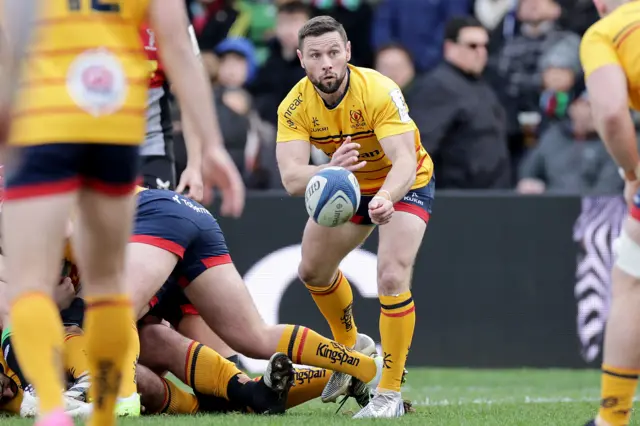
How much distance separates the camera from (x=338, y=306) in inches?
295

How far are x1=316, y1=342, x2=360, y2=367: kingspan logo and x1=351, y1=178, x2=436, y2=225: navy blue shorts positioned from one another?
930 millimetres

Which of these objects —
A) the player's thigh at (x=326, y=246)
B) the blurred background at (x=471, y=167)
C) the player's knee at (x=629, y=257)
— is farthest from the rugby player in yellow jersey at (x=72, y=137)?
the blurred background at (x=471, y=167)

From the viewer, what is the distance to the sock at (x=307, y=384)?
6.44 metres

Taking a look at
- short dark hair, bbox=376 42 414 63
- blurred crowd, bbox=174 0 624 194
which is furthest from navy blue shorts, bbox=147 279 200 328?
short dark hair, bbox=376 42 414 63

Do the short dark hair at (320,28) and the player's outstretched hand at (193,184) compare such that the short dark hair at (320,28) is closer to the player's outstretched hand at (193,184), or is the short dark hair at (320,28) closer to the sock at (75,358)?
the player's outstretched hand at (193,184)

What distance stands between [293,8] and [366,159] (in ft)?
16.6

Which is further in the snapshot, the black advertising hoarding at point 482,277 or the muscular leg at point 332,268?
the black advertising hoarding at point 482,277

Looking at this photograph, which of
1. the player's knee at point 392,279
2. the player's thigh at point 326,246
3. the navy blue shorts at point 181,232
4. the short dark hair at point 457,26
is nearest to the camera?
the navy blue shorts at point 181,232

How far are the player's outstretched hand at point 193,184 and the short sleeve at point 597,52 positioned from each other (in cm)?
308

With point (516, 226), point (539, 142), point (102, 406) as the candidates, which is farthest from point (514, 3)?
point (102, 406)

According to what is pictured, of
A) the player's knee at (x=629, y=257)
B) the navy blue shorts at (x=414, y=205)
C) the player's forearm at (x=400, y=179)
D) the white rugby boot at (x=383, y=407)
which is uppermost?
the player's knee at (x=629, y=257)

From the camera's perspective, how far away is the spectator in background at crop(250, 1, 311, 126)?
11773 millimetres

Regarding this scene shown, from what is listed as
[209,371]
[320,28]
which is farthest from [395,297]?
[320,28]

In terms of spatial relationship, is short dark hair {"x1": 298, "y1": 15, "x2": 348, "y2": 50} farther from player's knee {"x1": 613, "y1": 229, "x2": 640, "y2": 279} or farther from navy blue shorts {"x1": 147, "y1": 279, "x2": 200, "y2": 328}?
player's knee {"x1": 613, "y1": 229, "x2": 640, "y2": 279}
